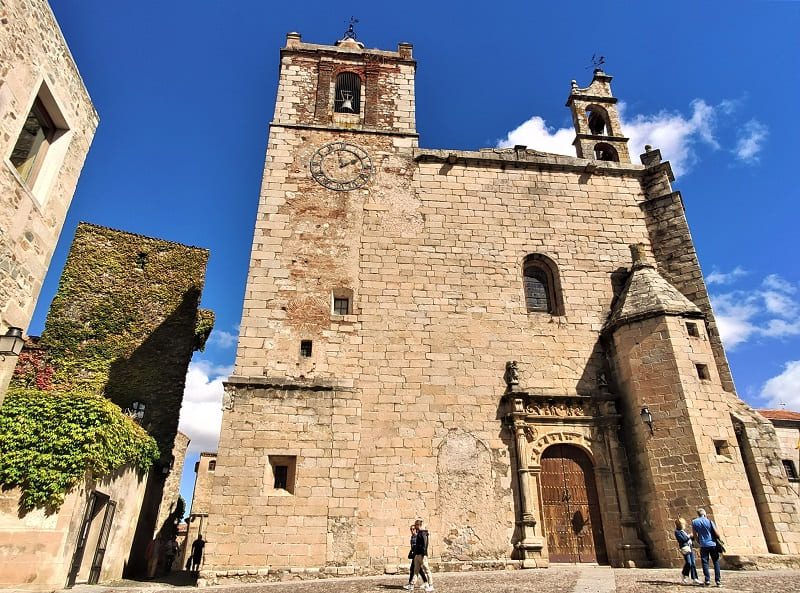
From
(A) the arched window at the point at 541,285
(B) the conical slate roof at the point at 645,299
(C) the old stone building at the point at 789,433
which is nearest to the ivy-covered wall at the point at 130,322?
(A) the arched window at the point at 541,285

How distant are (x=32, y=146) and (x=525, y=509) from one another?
10.3 m

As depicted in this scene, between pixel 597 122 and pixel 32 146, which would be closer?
pixel 32 146

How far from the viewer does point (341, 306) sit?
1233 centimetres

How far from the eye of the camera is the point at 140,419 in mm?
13664

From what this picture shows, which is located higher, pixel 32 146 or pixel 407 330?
pixel 32 146

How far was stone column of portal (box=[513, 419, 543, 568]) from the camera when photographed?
1005 centimetres

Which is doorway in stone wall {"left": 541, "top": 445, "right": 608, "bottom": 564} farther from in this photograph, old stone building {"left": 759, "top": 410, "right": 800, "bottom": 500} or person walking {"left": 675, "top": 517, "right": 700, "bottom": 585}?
old stone building {"left": 759, "top": 410, "right": 800, "bottom": 500}

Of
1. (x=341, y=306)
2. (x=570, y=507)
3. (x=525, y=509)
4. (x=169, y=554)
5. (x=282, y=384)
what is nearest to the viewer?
(x=525, y=509)

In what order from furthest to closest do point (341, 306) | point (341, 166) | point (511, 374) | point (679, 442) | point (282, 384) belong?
1. point (341, 166)
2. point (341, 306)
3. point (511, 374)
4. point (282, 384)
5. point (679, 442)

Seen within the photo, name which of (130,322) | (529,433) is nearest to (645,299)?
(529,433)

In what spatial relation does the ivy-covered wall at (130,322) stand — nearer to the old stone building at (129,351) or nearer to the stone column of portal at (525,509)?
the old stone building at (129,351)

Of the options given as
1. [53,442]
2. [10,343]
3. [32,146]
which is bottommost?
[53,442]

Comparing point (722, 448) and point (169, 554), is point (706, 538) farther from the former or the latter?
point (169, 554)

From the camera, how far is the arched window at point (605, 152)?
51.5ft
